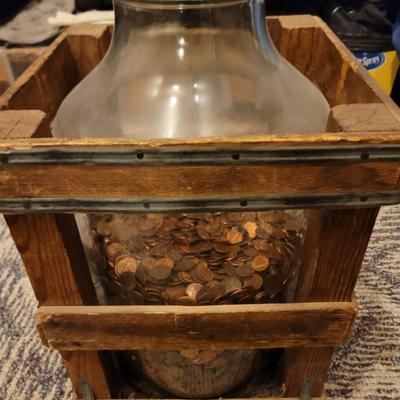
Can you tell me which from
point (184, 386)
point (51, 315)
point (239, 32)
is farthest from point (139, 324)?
point (239, 32)

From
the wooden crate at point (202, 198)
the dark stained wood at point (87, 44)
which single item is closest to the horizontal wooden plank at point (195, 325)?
the wooden crate at point (202, 198)

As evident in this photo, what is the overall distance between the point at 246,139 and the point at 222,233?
0.66ft

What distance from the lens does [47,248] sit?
49 centimetres

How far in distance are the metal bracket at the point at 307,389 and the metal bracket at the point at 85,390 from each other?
0.89 ft

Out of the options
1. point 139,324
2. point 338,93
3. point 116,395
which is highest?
point 338,93

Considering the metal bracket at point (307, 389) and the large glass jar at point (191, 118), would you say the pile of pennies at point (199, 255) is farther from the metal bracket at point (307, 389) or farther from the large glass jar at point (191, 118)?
the metal bracket at point (307, 389)

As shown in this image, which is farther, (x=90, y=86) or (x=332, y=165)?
(x=90, y=86)

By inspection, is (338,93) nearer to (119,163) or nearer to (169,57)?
(169,57)

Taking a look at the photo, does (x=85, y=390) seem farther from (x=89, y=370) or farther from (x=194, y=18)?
(x=194, y=18)

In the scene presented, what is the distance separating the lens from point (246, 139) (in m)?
0.40

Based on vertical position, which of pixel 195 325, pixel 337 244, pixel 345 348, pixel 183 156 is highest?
pixel 183 156

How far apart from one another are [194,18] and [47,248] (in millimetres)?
270

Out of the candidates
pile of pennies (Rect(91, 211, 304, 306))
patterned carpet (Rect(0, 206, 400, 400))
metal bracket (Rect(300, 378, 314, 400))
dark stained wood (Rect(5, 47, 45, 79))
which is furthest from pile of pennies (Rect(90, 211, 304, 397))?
dark stained wood (Rect(5, 47, 45, 79))

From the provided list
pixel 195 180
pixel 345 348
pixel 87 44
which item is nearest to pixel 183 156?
pixel 195 180
